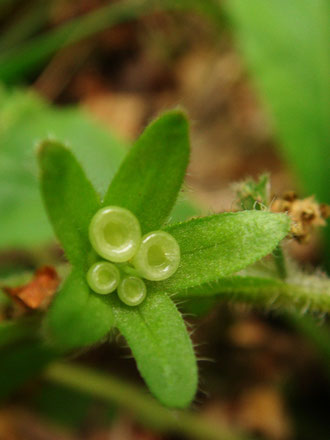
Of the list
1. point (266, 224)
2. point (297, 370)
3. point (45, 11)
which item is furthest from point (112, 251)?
point (45, 11)

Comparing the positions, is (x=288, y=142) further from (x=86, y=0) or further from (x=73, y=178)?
(x=86, y=0)

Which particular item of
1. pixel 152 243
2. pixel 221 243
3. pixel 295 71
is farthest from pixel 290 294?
pixel 295 71

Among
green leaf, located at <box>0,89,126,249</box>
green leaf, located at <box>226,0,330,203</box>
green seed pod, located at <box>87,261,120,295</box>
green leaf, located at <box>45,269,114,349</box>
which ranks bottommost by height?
green leaf, located at <box>45,269,114,349</box>

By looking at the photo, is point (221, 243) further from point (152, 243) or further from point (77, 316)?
point (77, 316)

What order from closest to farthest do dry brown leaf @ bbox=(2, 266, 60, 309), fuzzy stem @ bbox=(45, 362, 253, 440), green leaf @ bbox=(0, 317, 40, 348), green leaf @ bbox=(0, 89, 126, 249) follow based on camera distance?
dry brown leaf @ bbox=(2, 266, 60, 309) < green leaf @ bbox=(0, 317, 40, 348) < fuzzy stem @ bbox=(45, 362, 253, 440) < green leaf @ bbox=(0, 89, 126, 249)

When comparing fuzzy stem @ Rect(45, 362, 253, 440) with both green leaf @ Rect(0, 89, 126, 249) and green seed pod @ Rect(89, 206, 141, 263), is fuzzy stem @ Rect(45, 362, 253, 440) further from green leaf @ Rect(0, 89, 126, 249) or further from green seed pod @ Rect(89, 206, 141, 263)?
green seed pod @ Rect(89, 206, 141, 263)

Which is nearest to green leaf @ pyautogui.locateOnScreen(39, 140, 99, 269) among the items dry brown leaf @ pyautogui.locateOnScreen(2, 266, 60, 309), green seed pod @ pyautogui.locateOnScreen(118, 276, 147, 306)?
green seed pod @ pyautogui.locateOnScreen(118, 276, 147, 306)

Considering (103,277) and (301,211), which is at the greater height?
(301,211)
